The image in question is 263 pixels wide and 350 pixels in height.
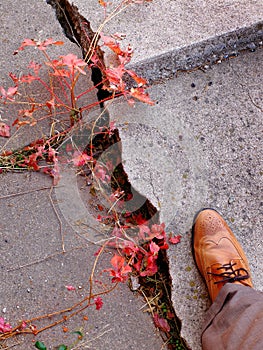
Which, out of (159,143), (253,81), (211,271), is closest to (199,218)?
(211,271)

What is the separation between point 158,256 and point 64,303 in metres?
0.43

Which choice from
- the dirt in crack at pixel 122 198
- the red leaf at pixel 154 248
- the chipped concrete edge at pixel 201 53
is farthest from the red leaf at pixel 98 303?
the chipped concrete edge at pixel 201 53

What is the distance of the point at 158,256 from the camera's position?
2.16 m

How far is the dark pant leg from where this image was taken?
1.71 metres

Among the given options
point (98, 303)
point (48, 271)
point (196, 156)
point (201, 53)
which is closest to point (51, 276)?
point (48, 271)

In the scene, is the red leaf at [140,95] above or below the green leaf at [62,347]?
above

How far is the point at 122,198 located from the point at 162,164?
0.73 ft

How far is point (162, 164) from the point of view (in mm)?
2201

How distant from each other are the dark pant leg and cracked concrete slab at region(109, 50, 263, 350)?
5.7 inches

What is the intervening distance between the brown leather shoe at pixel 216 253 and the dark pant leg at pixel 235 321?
0.07 m

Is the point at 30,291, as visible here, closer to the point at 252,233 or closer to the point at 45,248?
the point at 45,248

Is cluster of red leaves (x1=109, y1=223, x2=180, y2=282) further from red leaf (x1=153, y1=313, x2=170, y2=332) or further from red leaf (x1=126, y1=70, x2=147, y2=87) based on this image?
red leaf (x1=126, y1=70, x2=147, y2=87)

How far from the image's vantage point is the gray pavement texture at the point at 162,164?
2055 millimetres

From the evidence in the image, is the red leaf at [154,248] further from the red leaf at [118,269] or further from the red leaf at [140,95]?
the red leaf at [140,95]
